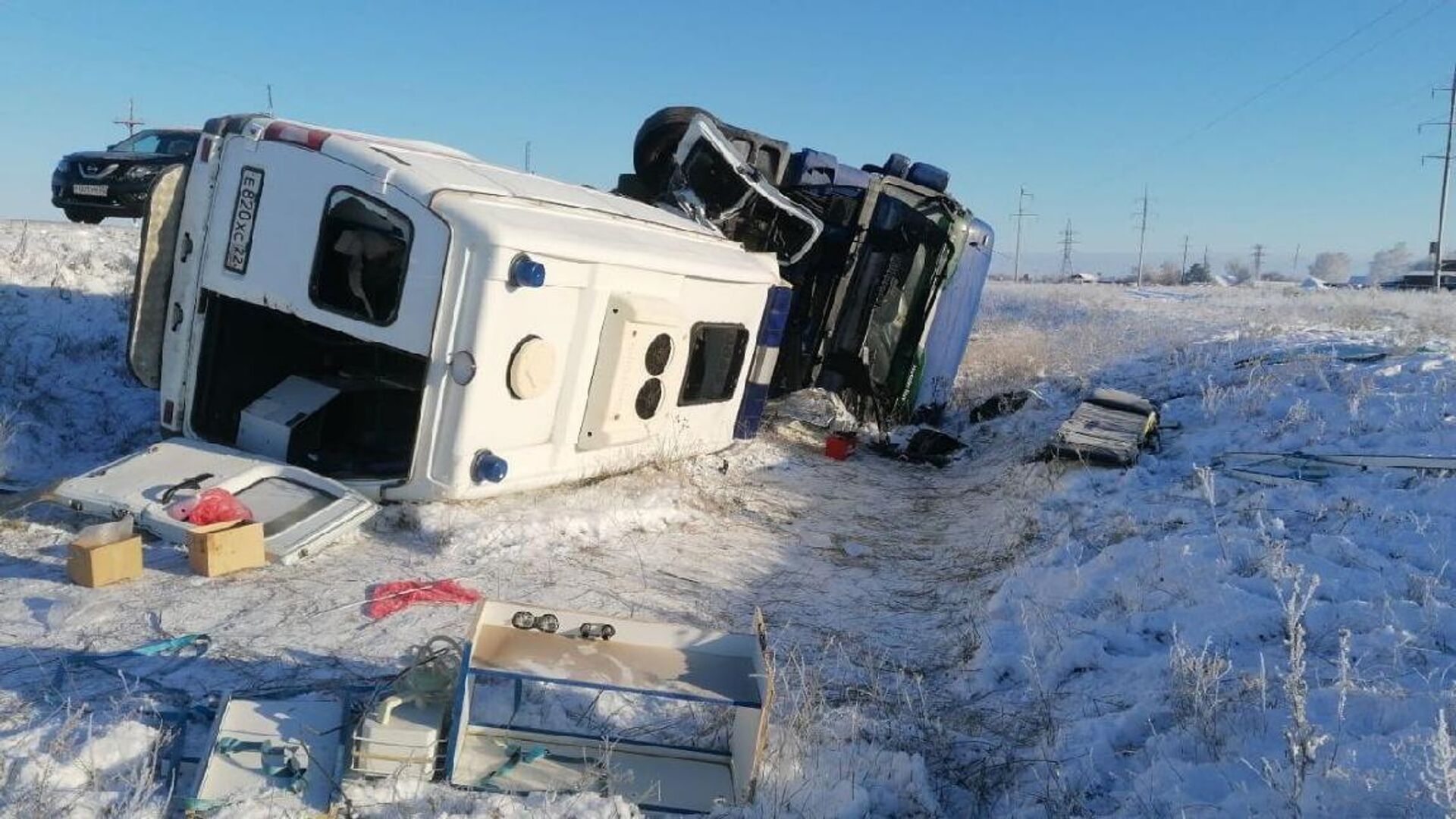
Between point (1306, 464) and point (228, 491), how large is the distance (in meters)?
6.40

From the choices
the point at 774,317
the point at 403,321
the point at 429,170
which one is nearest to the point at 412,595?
the point at 403,321

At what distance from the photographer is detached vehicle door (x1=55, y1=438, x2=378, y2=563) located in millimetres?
5070

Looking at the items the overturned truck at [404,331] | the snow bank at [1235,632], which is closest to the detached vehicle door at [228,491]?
the overturned truck at [404,331]

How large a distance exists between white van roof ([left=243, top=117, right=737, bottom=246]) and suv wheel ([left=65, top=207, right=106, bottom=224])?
23.9 feet

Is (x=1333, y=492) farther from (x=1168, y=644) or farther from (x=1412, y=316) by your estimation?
(x=1412, y=316)

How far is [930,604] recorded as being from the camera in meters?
5.59

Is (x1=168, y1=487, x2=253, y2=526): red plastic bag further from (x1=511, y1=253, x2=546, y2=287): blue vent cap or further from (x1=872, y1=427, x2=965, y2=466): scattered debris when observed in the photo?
(x1=872, y1=427, x2=965, y2=466): scattered debris

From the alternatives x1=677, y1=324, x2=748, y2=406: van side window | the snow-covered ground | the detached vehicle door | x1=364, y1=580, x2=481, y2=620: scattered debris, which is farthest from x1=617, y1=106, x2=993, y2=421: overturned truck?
x1=364, y1=580, x2=481, y2=620: scattered debris

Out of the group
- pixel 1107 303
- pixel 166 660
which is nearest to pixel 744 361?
pixel 166 660

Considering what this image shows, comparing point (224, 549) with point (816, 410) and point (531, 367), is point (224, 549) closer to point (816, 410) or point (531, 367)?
point (531, 367)

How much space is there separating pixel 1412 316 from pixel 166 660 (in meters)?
18.1

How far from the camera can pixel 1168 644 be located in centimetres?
420

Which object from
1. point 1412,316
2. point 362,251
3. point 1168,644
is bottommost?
point 1168,644

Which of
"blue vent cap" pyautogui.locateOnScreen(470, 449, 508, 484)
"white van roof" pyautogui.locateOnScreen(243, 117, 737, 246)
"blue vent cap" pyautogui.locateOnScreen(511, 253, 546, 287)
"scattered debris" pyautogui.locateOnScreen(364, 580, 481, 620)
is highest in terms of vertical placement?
"white van roof" pyautogui.locateOnScreen(243, 117, 737, 246)
